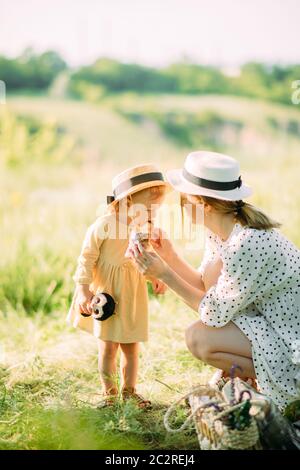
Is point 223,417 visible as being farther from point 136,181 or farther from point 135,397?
point 136,181

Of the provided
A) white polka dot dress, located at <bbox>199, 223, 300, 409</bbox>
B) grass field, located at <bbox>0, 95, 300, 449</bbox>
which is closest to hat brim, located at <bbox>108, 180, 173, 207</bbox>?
white polka dot dress, located at <bbox>199, 223, 300, 409</bbox>

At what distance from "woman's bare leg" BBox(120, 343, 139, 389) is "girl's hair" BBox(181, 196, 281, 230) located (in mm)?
828

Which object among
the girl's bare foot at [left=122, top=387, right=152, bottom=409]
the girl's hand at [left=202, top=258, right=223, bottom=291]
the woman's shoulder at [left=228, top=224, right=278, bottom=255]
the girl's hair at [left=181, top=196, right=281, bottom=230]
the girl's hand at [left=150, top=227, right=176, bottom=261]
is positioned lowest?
the girl's bare foot at [left=122, top=387, right=152, bottom=409]

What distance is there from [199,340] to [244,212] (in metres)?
0.63

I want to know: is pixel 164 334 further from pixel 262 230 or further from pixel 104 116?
pixel 104 116

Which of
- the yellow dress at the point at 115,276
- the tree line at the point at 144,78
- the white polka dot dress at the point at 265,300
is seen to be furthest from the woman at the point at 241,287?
the tree line at the point at 144,78

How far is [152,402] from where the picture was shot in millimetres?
3219

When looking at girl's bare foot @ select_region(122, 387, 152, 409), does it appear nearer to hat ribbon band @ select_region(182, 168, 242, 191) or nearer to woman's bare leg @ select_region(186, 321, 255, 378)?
woman's bare leg @ select_region(186, 321, 255, 378)

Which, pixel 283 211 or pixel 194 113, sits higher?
pixel 283 211

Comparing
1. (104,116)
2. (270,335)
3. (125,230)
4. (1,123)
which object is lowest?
(104,116)

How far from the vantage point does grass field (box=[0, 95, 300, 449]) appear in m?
2.84

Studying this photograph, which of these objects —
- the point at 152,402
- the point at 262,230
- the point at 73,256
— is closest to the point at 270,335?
the point at 262,230

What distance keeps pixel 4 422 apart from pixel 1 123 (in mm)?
7193

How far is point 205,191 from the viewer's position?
110 inches
